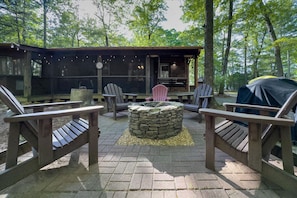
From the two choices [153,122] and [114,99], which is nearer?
[153,122]

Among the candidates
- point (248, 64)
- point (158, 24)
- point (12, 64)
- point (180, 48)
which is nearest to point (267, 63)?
point (248, 64)

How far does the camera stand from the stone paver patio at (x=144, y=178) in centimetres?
150

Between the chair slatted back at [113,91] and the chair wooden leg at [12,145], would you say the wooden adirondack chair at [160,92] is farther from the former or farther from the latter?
the chair wooden leg at [12,145]

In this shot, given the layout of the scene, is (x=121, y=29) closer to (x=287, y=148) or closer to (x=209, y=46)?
(x=209, y=46)

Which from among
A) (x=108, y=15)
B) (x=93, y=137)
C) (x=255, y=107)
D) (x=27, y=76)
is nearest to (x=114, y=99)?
(x=93, y=137)

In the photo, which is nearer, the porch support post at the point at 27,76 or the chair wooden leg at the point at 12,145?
the chair wooden leg at the point at 12,145

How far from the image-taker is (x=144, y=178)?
1.75 meters

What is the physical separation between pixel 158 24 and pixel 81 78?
33.3 ft

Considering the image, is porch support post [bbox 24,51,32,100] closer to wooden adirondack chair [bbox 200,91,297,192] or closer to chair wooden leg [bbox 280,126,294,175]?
wooden adirondack chair [bbox 200,91,297,192]

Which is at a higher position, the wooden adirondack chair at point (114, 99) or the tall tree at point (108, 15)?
the tall tree at point (108, 15)

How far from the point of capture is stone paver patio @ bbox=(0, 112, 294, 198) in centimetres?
150

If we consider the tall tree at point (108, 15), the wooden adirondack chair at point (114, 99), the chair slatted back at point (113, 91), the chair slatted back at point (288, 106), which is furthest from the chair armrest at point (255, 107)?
the tall tree at point (108, 15)

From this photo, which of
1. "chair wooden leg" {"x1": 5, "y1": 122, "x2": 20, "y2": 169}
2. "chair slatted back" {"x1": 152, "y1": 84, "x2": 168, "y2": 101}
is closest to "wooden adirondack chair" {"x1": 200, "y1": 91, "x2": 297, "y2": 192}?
"chair wooden leg" {"x1": 5, "y1": 122, "x2": 20, "y2": 169}

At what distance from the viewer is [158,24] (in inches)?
627
